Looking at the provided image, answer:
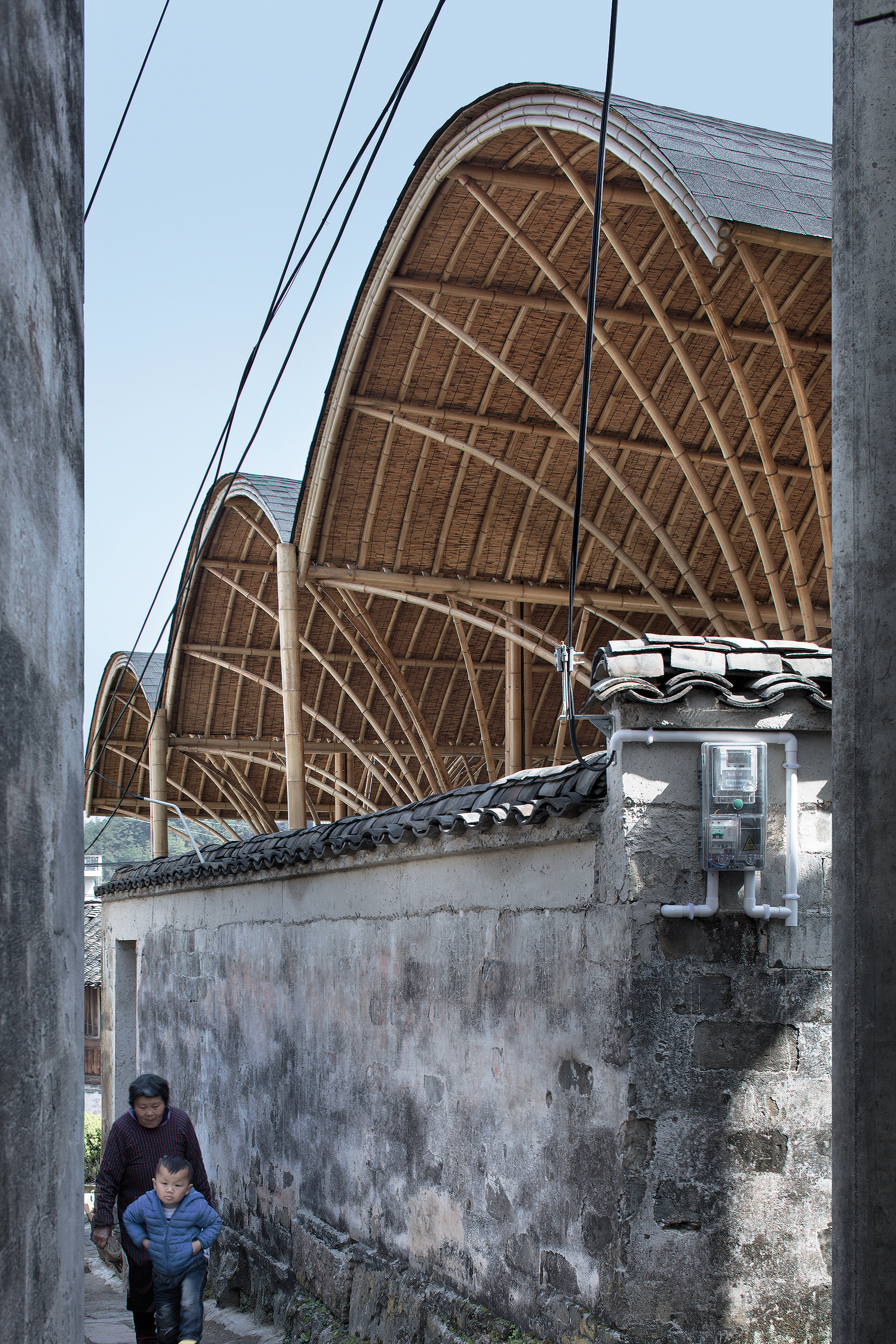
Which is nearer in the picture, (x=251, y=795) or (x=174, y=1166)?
(x=174, y=1166)

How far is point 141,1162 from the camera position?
6.11m

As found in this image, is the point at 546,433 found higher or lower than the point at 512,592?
higher

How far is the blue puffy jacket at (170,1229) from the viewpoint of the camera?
579cm

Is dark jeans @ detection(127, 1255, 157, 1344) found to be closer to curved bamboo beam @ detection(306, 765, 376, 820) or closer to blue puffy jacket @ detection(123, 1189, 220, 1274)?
blue puffy jacket @ detection(123, 1189, 220, 1274)

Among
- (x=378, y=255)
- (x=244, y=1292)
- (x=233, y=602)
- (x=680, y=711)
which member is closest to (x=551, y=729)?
(x=233, y=602)

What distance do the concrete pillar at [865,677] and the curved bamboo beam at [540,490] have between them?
8.27 metres

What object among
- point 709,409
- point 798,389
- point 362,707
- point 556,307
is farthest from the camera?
Answer: point 362,707

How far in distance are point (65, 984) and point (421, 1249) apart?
163 inches

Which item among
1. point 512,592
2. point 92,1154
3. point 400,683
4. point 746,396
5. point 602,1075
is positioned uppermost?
point 746,396

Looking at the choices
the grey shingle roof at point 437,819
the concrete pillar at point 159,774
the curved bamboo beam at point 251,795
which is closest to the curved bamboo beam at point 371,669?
the concrete pillar at point 159,774

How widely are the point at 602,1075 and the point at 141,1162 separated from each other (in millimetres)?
2372

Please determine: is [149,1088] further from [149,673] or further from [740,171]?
[149,673]

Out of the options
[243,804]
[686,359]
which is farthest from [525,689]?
[243,804]

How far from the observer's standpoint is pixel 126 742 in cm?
2364
